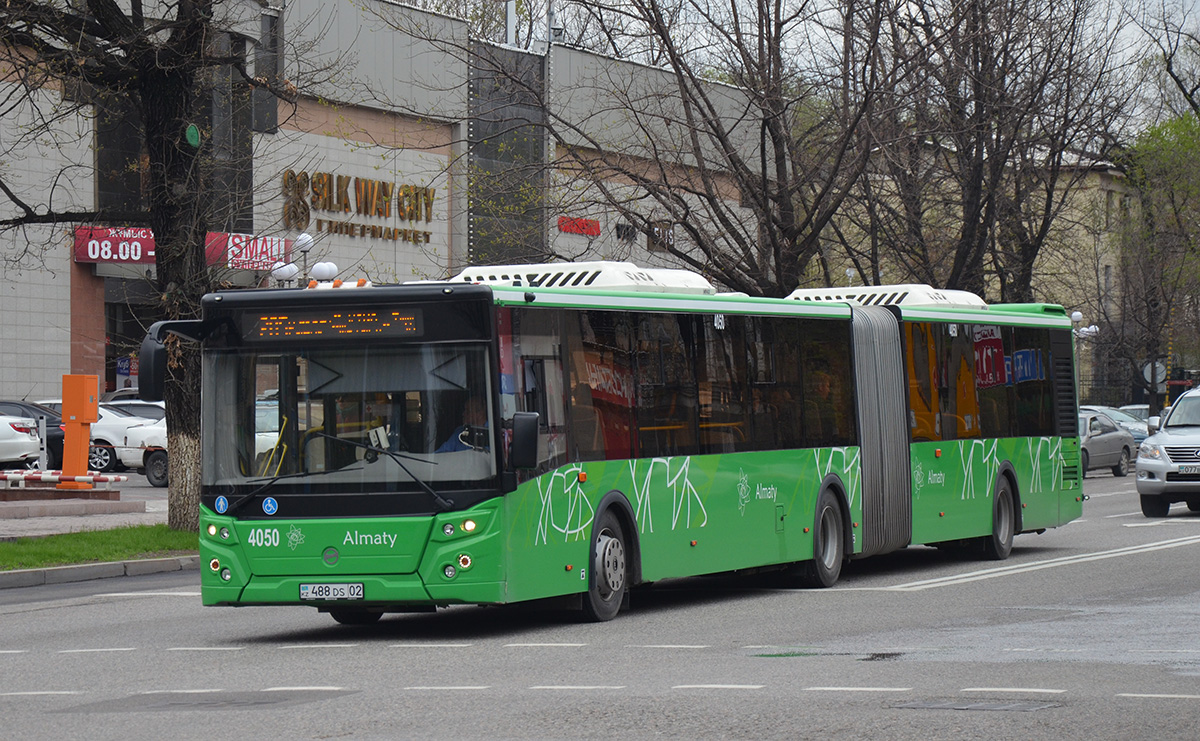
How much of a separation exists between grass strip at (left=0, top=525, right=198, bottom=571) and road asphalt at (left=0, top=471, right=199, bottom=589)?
25cm

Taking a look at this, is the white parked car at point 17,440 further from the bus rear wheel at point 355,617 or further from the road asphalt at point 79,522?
the bus rear wheel at point 355,617

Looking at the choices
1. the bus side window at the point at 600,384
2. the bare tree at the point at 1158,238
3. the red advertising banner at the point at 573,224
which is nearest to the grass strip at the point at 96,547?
the red advertising banner at the point at 573,224

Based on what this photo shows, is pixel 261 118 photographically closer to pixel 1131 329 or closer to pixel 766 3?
pixel 766 3

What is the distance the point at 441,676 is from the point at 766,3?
18.7 metres

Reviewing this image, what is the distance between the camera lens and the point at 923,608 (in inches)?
559

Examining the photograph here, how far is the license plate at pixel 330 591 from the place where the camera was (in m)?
12.2

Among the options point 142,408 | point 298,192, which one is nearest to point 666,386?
point 142,408

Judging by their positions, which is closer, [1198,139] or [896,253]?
[896,253]

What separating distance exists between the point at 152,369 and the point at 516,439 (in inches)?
102

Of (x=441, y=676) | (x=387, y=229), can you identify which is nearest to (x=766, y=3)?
(x=441, y=676)

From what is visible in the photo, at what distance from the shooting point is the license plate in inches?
480

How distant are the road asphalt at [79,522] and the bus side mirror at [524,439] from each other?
28.4ft

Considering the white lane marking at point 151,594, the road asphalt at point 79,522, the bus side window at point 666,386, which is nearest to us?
the bus side window at point 666,386

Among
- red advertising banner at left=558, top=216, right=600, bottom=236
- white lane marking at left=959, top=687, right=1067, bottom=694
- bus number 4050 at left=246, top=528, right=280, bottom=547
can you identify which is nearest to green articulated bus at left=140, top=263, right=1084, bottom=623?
bus number 4050 at left=246, top=528, right=280, bottom=547
